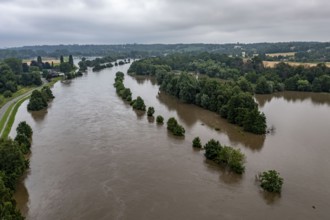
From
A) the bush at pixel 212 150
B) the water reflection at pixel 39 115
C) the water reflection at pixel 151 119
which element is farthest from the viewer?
the water reflection at pixel 39 115

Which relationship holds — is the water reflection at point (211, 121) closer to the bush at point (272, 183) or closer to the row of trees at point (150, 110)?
the row of trees at point (150, 110)

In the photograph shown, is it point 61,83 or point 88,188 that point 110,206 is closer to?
point 88,188

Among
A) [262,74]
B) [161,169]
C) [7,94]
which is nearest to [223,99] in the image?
[161,169]

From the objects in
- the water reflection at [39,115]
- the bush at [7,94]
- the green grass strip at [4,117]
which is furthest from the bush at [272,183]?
the bush at [7,94]

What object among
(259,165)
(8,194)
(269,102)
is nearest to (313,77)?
(269,102)

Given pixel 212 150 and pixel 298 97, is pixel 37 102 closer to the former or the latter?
pixel 212 150

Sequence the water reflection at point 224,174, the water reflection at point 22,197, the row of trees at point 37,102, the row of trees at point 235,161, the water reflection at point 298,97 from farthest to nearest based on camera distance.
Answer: the water reflection at point 298,97, the row of trees at point 37,102, the water reflection at point 224,174, the row of trees at point 235,161, the water reflection at point 22,197

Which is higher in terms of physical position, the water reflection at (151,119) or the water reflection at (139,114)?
the water reflection at (139,114)

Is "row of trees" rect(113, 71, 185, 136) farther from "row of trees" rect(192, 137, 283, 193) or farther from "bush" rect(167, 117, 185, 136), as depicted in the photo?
"row of trees" rect(192, 137, 283, 193)
